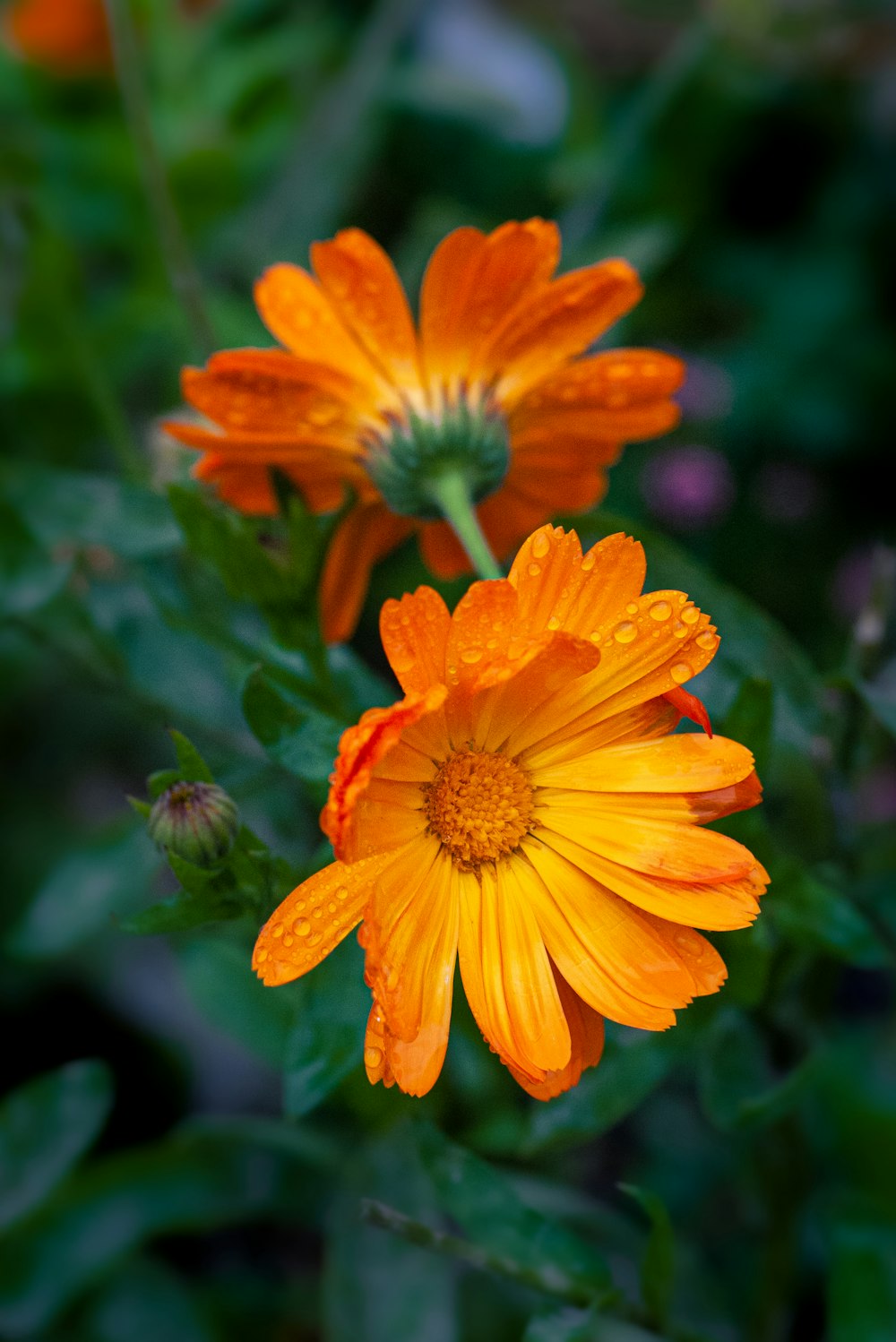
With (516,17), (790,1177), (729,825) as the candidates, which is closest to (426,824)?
(729,825)

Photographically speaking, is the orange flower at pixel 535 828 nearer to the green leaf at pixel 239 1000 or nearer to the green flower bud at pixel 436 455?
the green flower bud at pixel 436 455

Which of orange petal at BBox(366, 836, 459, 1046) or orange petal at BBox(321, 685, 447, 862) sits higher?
orange petal at BBox(321, 685, 447, 862)

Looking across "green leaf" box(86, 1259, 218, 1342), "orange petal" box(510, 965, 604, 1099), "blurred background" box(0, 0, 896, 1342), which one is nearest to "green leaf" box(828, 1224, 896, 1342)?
"blurred background" box(0, 0, 896, 1342)

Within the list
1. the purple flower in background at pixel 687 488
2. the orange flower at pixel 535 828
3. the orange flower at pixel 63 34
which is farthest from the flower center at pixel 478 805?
the orange flower at pixel 63 34

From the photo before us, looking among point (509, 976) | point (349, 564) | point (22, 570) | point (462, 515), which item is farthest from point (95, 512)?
point (509, 976)

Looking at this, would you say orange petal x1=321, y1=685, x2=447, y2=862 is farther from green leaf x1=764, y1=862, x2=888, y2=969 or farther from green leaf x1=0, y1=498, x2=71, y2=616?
green leaf x1=0, y1=498, x2=71, y2=616

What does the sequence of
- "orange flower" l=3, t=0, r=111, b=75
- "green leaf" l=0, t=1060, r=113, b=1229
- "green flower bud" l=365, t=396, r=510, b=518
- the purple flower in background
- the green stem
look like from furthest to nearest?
"orange flower" l=3, t=0, r=111, b=75 → the purple flower in background → the green stem → "green leaf" l=0, t=1060, r=113, b=1229 → "green flower bud" l=365, t=396, r=510, b=518
